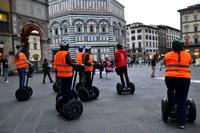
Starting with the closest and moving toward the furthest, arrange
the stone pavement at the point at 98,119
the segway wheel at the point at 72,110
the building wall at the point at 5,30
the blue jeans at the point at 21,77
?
1. the stone pavement at the point at 98,119
2. the segway wheel at the point at 72,110
3. the blue jeans at the point at 21,77
4. the building wall at the point at 5,30

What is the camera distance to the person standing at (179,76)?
5.00m

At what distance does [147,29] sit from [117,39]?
28.7 m

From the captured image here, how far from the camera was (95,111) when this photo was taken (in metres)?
6.74

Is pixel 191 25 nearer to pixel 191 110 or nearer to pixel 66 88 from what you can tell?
pixel 191 110

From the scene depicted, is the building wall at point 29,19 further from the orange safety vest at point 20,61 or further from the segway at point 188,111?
the segway at point 188,111

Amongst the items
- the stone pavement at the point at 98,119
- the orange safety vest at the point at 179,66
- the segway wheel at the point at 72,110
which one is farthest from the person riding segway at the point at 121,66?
the orange safety vest at the point at 179,66

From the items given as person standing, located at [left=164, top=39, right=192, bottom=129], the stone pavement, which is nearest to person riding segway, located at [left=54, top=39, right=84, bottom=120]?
the stone pavement

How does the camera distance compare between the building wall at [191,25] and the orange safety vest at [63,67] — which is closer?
the orange safety vest at [63,67]

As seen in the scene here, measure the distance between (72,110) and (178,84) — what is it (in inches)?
99.2

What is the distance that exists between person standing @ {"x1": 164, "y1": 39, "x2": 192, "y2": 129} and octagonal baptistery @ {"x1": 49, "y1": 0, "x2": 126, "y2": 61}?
197 ft

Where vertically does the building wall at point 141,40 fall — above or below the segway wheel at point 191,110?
above

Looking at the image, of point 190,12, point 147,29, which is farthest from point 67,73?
point 147,29

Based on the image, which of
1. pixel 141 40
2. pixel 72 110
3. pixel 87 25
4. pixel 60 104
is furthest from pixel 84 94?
pixel 141 40

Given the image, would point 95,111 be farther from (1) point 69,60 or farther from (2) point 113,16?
(2) point 113,16
